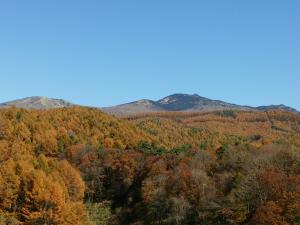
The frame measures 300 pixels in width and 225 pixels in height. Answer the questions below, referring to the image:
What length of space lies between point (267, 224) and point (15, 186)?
2851 inches

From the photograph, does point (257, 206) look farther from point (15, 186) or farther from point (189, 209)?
point (15, 186)

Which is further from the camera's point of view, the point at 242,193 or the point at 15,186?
the point at 15,186

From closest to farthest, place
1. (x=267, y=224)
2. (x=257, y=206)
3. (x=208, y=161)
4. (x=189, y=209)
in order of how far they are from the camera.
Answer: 1. (x=267, y=224)
2. (x=257, y=206)
3. (x=189, y=209)
4. (x=208, y=161)

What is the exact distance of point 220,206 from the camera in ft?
388

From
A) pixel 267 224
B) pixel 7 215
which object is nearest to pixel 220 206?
pixel 267 224

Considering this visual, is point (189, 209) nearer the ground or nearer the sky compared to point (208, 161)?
nearer the ground

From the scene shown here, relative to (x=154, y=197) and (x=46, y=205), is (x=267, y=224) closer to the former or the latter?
(x=154, y=197)

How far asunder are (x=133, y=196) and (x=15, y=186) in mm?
34430

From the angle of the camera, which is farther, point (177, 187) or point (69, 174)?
point (69, 174)

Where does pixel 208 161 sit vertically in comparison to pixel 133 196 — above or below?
above

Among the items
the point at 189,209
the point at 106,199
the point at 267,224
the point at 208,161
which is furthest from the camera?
the point at 106,199

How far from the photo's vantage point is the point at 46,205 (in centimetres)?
13288

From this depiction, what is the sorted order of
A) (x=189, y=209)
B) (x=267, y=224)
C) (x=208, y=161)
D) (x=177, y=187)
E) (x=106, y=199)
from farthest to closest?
(x=106, y=199) → (x=208, y=161) → (x=177, y=187) → (x=189, y=209) → (x=267, y=224)

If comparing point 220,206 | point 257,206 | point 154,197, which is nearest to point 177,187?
point 154,197
